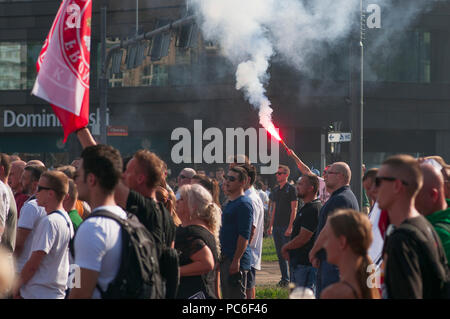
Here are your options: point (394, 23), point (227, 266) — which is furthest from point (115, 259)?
point (394, 23)

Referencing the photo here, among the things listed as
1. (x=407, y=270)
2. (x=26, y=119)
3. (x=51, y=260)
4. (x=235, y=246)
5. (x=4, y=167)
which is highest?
(x=26, y=119)

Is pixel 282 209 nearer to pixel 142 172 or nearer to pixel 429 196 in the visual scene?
→ pixel 142 172

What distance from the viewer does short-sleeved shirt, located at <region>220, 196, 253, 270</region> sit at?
24.6ft

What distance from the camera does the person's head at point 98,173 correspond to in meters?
3.94

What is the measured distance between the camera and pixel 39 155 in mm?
31875

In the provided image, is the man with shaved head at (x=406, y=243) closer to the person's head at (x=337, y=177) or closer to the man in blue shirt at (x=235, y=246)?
the person's head at (x=337, y=177)

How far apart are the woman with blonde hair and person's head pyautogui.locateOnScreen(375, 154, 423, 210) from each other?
0.63ft

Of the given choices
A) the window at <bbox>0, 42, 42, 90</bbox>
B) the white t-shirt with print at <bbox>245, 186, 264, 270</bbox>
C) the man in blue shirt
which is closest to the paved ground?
the white t-shirt with print at <bbox>245, 186, 264, 270</bbox>

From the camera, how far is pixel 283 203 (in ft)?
40.4

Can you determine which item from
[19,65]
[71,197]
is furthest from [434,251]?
[19,65]

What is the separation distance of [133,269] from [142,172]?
116 centimetres

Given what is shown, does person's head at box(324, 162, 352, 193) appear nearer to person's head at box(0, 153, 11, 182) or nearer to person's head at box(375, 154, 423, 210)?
person's head at box(0, 153, 11, 182)

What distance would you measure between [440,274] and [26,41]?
30.8m
